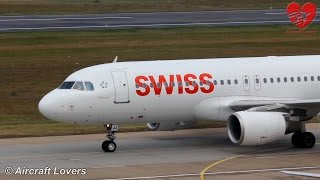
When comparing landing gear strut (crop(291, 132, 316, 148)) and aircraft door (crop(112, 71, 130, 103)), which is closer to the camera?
aircraft door (crop(112, 71, 130, 103))

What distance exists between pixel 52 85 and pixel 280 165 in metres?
24.6

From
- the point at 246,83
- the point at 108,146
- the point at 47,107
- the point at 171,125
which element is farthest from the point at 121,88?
the point at 246,83

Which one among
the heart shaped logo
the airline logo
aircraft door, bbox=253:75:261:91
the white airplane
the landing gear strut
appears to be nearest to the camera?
the white airplane

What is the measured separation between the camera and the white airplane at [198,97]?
37375mm

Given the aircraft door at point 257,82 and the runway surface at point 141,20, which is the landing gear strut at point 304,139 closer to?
the aircraft door at point 257,82

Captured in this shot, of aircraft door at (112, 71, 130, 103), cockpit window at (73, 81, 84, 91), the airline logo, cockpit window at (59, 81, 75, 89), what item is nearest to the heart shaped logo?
the airline logo

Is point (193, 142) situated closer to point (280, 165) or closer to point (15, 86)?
point (280, 165)

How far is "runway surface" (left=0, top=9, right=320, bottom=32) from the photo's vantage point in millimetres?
80438

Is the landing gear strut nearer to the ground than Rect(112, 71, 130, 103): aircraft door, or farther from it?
nearer to the ground

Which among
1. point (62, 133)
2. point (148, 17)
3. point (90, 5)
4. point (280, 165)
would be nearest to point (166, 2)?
point (90, 5)

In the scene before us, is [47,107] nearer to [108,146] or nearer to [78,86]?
[78,86]

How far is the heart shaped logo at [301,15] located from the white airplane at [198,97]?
40.7 m

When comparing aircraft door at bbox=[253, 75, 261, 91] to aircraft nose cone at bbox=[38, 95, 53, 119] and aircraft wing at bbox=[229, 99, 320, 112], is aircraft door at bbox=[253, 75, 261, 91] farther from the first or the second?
aircraft nose cone at bbox=[38, 95, 53, 119]

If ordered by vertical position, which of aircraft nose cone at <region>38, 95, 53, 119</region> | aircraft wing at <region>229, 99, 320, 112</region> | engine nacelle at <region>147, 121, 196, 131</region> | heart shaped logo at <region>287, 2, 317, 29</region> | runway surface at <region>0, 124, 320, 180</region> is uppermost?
heart shaped logo at <region>287, 2, 317, 29</region>
